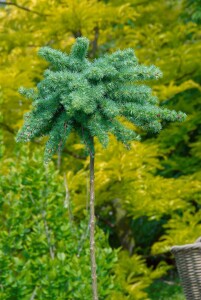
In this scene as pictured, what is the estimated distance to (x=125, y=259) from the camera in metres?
6.66

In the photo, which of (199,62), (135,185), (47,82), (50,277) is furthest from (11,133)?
(47,82)

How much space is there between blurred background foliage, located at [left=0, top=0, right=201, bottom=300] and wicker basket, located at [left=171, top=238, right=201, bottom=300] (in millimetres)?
1394

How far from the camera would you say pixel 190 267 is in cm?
340

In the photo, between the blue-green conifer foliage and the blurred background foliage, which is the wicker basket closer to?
the blue-green conifer foliage

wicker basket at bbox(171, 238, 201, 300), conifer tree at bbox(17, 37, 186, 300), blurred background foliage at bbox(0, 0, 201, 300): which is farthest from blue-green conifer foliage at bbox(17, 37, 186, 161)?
blurred background foliage at bbox(0, 0, 201, 300)

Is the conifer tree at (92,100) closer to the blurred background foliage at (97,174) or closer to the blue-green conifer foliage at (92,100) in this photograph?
the blue-green conifer foliage at (92,100)

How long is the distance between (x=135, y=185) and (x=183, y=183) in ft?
1.73

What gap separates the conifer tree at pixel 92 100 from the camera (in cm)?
314

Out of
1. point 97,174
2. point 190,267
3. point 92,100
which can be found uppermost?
point 97,174

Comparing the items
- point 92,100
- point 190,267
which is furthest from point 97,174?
point 92,100

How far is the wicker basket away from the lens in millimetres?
3367

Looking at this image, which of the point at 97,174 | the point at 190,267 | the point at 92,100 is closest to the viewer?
Answer: the point at 92,100

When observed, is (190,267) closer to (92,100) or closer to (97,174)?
(92,100)

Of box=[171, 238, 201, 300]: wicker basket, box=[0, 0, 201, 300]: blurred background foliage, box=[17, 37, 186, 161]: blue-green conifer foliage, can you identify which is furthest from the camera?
box=[0, 0, 201, 300]: blurred background foliage
